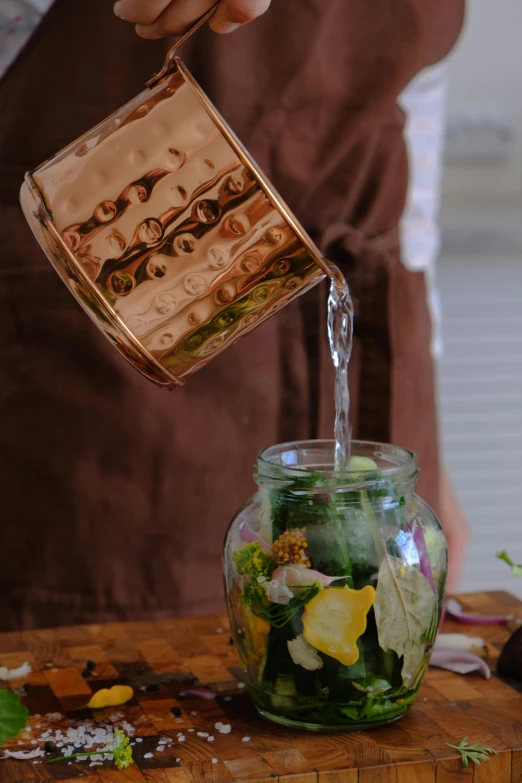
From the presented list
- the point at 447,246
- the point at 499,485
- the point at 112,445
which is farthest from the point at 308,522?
A: the point at 499,485

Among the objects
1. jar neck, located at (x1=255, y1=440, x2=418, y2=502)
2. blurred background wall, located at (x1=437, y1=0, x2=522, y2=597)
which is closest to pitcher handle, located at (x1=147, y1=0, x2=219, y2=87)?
jar neck, located at (x1=255, y1=440, x2=418, y2=502)

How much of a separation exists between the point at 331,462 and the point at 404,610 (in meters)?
0.16

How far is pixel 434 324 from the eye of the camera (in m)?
1.31

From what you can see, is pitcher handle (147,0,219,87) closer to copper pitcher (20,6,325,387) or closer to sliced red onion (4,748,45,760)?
copper pitcher (20,6,325,387)

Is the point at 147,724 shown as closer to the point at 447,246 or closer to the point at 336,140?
the point at 336,140

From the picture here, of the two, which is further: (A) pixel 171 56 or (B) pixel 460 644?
(B) pixel 460 644

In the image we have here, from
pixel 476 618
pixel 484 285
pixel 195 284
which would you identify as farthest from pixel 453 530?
pixel 484 285

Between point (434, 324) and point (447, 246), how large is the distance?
101cm

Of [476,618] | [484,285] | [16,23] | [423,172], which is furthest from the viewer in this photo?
[484,285]

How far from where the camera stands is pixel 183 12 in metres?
0.73

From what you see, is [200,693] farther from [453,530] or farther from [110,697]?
[453,530]

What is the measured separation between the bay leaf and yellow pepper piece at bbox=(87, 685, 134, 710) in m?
0.20

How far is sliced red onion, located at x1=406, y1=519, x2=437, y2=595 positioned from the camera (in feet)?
2.42

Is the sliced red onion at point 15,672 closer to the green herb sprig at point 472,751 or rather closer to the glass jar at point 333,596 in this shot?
the glass jar at point 333,596
